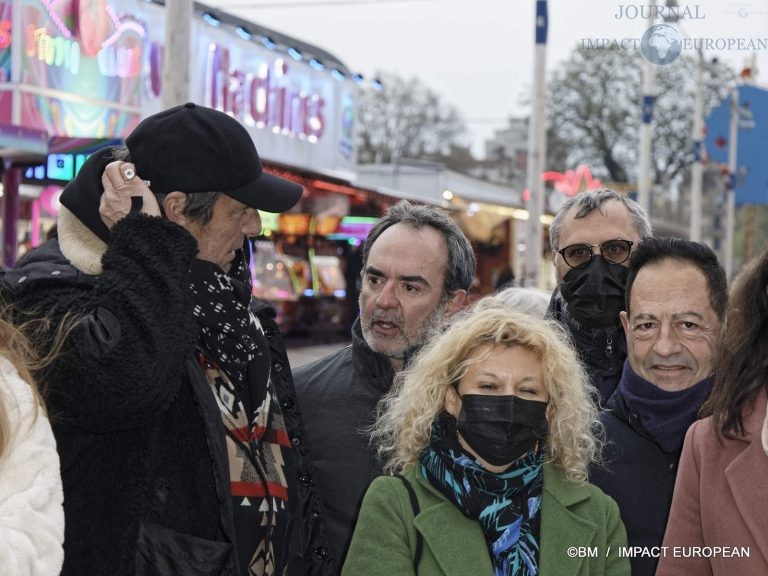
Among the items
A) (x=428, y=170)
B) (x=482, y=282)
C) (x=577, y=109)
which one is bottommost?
(x=482, y=282)

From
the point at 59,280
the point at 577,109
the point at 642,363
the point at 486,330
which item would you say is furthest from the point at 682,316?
the point at 577,109

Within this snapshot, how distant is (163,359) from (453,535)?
31.6 inches

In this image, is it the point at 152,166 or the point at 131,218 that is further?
the point at 152,166

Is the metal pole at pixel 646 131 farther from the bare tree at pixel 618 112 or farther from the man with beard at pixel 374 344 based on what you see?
the man with beard at pixel 374 344

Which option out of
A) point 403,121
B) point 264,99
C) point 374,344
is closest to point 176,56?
point 374,344

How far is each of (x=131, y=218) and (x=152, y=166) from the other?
0.24 metres

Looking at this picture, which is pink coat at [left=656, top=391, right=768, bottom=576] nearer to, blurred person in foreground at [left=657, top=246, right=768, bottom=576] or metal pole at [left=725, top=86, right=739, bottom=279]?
blurred person in foreground at [left=657, top=246, right=768, bottom=576]

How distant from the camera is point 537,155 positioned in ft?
51.8

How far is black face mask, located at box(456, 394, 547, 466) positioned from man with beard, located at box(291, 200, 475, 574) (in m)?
0.63

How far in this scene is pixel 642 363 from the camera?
2.99 meters

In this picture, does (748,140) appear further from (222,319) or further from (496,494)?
(222,319)

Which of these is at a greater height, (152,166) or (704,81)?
(704,81)

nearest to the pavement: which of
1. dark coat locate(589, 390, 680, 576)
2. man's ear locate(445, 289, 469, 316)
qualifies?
man's ear locate(445, 289, 469, 316)

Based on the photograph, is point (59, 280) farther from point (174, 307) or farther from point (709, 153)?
point (709, 153)
